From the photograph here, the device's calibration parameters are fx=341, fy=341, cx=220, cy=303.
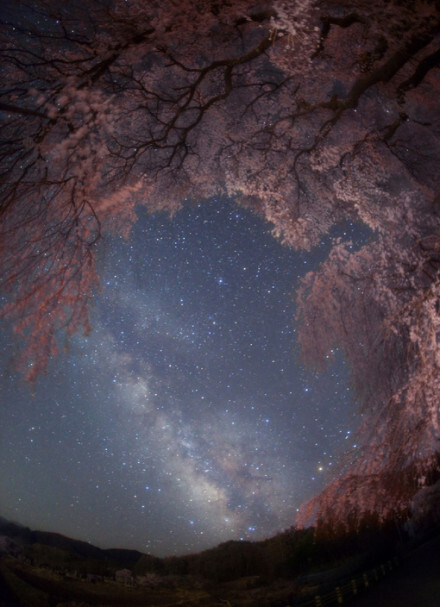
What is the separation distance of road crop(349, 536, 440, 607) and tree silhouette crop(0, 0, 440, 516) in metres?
3.52

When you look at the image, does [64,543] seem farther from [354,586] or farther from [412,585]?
[412,585]

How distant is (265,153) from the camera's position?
5.91 m

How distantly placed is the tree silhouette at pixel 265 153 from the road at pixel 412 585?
11.6 ft

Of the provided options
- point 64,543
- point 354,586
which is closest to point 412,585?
point 354,586

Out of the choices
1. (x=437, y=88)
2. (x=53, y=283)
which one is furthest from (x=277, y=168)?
(x=53, y=283)

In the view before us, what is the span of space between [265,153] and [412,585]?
891 centimetres

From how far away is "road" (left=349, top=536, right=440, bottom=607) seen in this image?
243 inches

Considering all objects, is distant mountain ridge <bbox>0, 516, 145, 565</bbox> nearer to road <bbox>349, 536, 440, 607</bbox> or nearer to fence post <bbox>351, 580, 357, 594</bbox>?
fence post <bbox>351, 580, 357, 594</bbox>

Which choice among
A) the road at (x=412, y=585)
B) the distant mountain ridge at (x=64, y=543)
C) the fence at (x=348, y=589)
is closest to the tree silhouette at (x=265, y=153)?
the road at (x=412, y=585)

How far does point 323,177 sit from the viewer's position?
6.05 meters

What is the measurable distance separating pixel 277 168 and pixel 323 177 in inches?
33.2

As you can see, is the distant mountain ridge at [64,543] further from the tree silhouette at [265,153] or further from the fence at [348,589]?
the tree silhouette at [265,153]

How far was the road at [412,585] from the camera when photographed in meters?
6.17

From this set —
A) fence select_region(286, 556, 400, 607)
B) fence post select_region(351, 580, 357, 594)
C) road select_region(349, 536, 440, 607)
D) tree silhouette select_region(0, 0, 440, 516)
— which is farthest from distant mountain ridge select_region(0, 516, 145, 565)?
tree silhouette select_region(0, 0, 440, 516)
